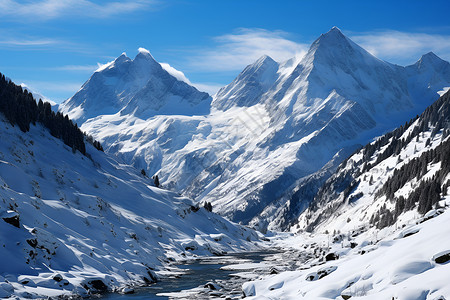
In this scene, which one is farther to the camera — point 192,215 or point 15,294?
point 192,215

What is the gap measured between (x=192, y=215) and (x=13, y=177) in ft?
222

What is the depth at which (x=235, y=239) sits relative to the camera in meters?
159

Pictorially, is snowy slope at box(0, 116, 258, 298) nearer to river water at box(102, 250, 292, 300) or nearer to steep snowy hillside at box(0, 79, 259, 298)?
steep snowy hillside at box(0, 79, 259, 298)

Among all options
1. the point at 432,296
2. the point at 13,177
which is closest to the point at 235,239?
the point at 13,177

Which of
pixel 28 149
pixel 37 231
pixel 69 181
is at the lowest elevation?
pixel 37 231

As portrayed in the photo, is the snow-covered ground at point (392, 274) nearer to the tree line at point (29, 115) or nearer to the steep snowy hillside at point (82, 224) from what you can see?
the steep snowy hillside at point (82, 224)

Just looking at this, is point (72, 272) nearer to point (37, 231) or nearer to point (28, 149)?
point (37, 231)

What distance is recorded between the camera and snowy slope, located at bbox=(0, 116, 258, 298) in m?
53.2

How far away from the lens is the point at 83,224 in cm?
8062

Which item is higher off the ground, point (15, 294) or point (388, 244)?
point (15, 294)

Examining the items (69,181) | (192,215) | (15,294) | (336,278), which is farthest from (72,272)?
(192,215)

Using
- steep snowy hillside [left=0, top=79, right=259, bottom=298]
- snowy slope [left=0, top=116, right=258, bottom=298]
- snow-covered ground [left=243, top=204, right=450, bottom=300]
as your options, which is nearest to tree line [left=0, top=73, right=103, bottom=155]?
steep snowy hillside [left=0, top=79, right=259, bottom=298]

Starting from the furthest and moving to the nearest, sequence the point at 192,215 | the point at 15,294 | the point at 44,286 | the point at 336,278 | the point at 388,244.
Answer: the point at 192,215 < the point at 44,286 < the point at 15,294 < the point at 388,244 < the point at 336,278

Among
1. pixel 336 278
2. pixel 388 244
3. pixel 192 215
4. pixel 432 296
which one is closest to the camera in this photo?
pixel 432 296
